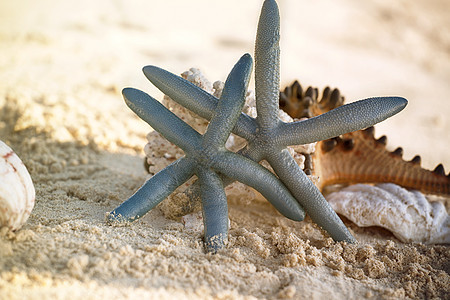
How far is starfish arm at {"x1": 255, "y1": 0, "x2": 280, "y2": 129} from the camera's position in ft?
6.93

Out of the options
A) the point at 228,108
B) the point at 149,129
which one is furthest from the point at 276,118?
the point at 149,129

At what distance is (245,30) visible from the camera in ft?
22.5

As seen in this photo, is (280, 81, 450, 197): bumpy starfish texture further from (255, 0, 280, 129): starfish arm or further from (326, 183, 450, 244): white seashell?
(255, 0, 280, 129): starfish arm

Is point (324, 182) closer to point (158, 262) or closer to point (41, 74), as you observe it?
point (158, 262)

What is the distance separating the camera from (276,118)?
2.17 meters

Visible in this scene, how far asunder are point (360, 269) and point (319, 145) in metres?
0.99

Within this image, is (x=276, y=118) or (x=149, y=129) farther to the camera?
(x=149, y=129)

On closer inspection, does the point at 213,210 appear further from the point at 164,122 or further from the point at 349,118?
the point at 349,118

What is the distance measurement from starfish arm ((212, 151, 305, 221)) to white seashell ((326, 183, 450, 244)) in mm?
742

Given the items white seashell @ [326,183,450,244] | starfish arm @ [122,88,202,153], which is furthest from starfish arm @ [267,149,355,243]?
white seashell @ [326,183,450,244]

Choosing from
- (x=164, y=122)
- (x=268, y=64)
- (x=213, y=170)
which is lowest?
(x=213, y=170)

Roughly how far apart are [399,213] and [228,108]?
4.47ft

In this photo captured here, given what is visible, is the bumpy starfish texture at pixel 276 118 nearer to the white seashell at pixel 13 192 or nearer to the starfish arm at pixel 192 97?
the starfish arm at pixel 192 97

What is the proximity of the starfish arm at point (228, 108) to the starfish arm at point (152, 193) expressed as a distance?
19 cm
